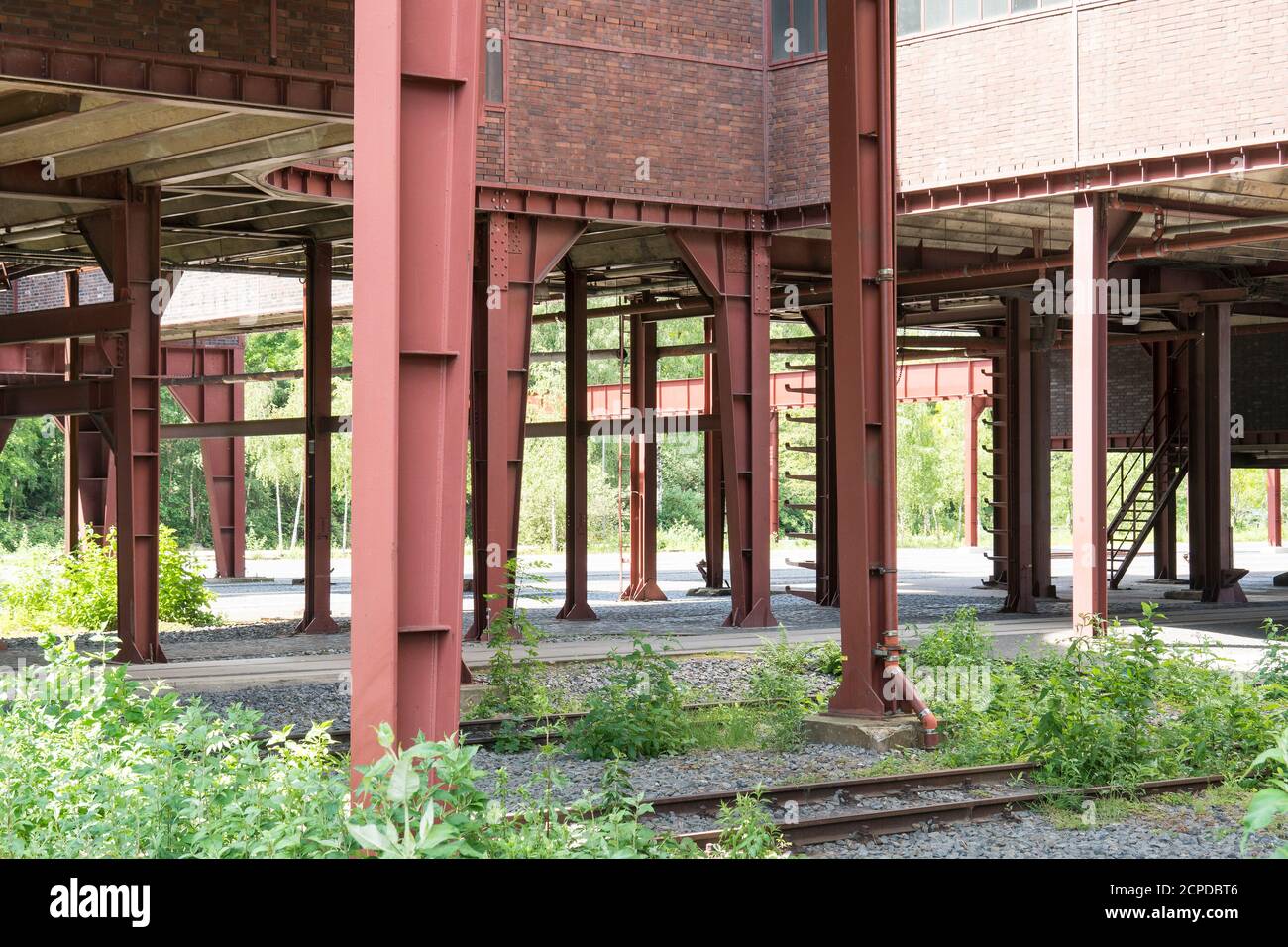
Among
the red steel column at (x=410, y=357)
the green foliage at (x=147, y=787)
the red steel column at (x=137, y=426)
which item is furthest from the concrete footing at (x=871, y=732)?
the red steel column at (x=137, y=426)

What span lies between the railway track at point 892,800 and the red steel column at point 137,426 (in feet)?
33.0

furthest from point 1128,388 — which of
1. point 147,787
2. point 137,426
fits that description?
point 147,787

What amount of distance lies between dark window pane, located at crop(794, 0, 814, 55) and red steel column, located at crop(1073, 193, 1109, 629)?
5138mm

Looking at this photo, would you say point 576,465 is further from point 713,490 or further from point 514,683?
point 514,683

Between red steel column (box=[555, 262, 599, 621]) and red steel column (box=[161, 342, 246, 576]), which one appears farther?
red steel column (box=[161, 342, 246, 576])

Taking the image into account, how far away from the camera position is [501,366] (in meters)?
19.5

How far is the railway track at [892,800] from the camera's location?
8836 mm

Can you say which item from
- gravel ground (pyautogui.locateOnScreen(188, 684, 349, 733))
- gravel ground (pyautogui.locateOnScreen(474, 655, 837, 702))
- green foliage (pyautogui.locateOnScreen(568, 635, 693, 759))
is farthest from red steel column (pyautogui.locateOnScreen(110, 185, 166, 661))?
green foliage (pyautogui.locateOnScreen(568, 635, 693, 759))

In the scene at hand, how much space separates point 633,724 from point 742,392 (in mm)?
10127

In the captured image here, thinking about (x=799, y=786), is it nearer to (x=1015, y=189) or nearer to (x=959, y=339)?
(x=1015, y=189)

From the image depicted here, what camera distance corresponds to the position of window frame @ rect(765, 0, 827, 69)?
69.7 feet

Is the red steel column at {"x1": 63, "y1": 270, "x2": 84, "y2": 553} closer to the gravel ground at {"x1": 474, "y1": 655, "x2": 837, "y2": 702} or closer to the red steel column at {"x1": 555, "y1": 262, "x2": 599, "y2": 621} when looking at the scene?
the red steel column at {"x1": 555, "y1": 262, "x2": 599, "y2": 621}

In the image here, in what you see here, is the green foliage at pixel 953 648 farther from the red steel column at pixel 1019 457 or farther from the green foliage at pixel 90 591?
the green foliage at pixel 90 591

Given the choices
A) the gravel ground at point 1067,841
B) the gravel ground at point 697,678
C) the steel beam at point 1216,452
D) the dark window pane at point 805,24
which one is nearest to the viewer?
the gravel ground at point 1067,841
